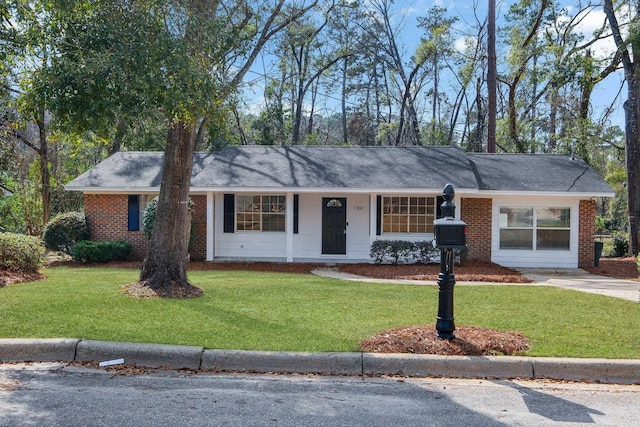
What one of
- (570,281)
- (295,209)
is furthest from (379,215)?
(570,281)

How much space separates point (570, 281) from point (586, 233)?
4053 millimetres

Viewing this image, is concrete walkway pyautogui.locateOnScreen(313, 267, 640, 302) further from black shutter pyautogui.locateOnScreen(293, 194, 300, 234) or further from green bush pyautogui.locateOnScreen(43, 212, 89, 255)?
green bush pyautogui.locateOnScreen(43, 212, 89, 255)

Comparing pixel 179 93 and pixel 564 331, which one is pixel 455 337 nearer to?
pixel 564 331

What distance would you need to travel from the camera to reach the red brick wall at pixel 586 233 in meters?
17.6

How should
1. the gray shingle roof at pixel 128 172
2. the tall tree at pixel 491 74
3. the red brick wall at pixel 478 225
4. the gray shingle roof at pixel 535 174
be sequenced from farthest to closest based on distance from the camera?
1. the tall tree at pixel 491 74
2. the gray shingle roof at pixel 128 172
3. the red brick wall at pixel 478 225
4. the gray shingle roof at pixel 535 174

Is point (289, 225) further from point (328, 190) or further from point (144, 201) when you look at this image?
point (144, 201)

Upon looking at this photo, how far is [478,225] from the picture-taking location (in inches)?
705

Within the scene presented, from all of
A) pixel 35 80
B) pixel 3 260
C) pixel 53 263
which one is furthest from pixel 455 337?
pixel 53 263

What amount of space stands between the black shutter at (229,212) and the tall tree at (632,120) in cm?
1462

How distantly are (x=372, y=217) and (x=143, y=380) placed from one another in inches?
491

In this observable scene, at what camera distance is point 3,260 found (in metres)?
11.6

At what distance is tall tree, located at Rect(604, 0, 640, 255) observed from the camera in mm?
20311

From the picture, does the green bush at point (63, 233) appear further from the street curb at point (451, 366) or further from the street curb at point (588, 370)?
the street curb at point (588, 370)

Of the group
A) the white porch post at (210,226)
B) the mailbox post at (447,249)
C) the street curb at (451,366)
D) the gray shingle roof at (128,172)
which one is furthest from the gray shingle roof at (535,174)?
the street curb at (451,366)
